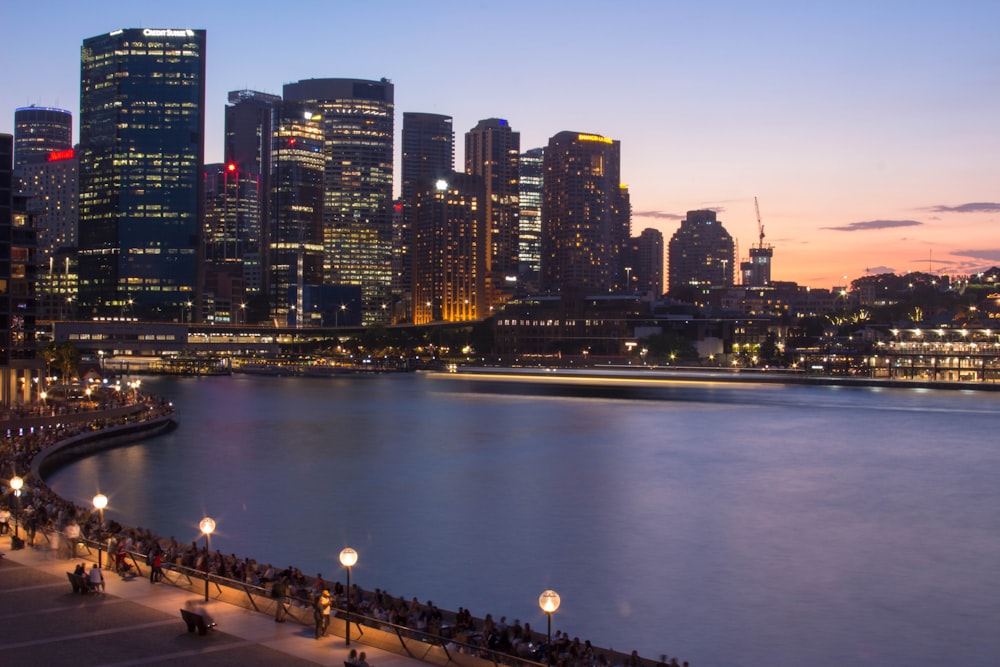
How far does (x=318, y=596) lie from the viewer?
16.5 metres

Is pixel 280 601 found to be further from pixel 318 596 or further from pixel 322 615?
pixel 322 615

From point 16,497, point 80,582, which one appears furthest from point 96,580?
point 16,497

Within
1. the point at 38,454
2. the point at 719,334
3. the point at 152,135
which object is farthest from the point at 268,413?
the point at 152,135

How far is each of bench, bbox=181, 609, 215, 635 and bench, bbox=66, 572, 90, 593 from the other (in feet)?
9.53

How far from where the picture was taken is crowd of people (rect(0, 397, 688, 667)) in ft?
54.3

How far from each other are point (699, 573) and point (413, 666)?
15412 mm

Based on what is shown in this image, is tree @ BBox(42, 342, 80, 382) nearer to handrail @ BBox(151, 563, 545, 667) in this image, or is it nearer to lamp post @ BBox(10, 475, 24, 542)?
lamp post @ BBox(10, 475, 24, 542)

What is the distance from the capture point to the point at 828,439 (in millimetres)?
63656

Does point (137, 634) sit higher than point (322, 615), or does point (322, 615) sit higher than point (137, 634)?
point (322, 615)

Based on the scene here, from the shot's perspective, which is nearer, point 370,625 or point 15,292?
point 370,625

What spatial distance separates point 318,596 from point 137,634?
A: 281cm

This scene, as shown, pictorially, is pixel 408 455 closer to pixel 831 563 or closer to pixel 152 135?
pixel 831 563

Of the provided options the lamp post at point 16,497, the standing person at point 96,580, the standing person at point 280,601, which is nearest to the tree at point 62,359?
the lamp post at point 16,497

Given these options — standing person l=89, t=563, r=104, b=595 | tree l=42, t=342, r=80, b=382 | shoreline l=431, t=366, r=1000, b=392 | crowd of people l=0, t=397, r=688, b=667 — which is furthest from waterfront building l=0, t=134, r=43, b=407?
shoreline l=431, t=366, r=1000, b=392
